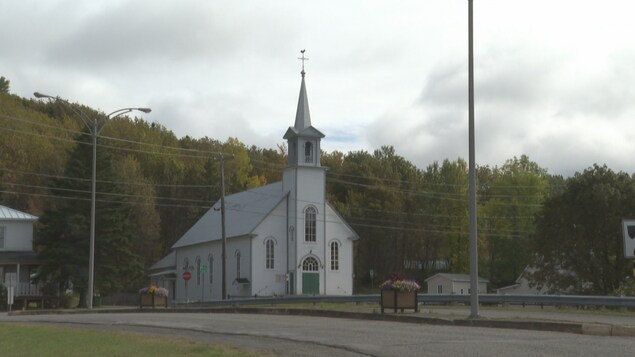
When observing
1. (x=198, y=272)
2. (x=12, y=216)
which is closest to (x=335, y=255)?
(x=198, y=272)

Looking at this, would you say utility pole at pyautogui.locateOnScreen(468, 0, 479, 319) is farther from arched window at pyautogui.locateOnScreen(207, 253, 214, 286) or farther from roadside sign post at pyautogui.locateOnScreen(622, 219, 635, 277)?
arched window at pyautogui.locateOnScreen(207, 253, 214, 286)

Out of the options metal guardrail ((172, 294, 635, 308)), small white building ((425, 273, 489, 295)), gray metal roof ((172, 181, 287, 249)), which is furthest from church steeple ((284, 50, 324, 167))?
metal guardrail ((172, 294, 635, 308))

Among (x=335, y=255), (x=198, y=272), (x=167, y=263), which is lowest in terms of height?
(x=198, y=272)

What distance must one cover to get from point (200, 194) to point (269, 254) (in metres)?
28.6

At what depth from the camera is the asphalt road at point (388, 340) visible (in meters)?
15.0

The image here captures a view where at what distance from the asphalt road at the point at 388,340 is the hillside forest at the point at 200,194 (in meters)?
41.7

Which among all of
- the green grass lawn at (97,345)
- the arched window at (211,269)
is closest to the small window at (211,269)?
the arched window at (211,269)

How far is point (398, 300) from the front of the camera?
89.0 ft

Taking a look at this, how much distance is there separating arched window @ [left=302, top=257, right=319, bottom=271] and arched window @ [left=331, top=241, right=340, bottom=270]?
1.62 meters

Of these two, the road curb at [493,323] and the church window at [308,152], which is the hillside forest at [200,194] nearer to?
the church window at [308,152]

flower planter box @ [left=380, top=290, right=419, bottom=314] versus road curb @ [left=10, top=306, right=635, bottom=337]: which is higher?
flower planter box @ [left=380, top=290, right=419, bottom=314]

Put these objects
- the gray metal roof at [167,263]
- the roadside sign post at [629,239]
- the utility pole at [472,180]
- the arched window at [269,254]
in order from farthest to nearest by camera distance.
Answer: the gray metal roof at [167,263] < the arched window at [269,254] < the utility pole at [472,180] < the roadside sign post at [629,239]

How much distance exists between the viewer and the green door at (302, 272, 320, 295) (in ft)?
226

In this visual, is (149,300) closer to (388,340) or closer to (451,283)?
(388,340)
